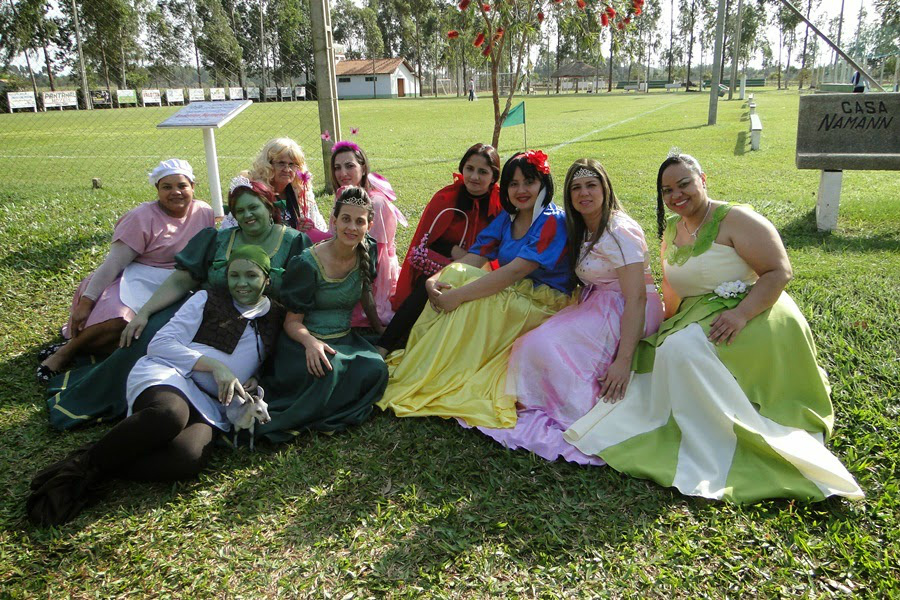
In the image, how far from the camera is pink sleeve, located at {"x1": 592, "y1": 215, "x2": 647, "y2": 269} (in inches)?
144

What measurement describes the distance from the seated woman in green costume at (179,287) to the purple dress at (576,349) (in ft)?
5.43

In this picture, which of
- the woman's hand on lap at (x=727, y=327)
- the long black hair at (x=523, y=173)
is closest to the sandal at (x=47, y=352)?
the long black hair at (x=523, y=173)

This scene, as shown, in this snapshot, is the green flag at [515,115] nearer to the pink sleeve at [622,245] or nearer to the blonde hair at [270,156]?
the blonde hair at [270,156]

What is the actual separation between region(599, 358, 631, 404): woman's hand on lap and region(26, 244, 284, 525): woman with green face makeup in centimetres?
200

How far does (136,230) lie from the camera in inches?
178

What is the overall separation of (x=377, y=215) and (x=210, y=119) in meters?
2.54

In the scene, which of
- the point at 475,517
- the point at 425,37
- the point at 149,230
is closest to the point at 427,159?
the point at 149,230

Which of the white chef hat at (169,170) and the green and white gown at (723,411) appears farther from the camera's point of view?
the white chef hat at (169,170)

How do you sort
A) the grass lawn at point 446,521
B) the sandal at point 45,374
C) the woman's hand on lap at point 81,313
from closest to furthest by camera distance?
the grass lawn at point 446,521, the sandal at point 45,374, the woman's hand on lap at point 81,313

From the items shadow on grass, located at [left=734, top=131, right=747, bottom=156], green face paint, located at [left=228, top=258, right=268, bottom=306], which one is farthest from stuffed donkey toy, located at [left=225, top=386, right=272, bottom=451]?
shadow on grass, located at [left=734, top=131, right=747, bottom=156]

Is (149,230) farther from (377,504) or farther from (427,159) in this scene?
(427,159)

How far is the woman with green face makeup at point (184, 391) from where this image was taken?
3023 mm

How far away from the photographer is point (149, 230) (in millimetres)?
4566

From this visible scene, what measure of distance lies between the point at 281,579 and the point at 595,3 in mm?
4964
